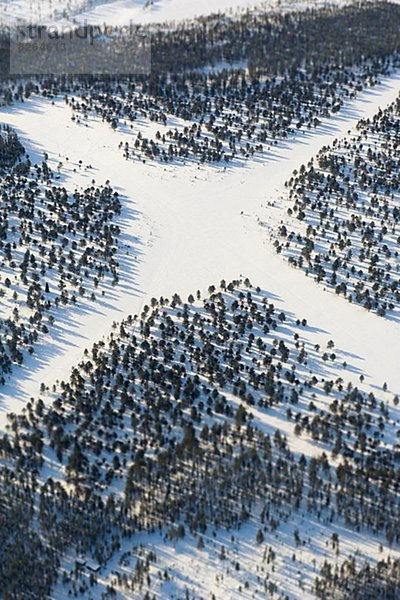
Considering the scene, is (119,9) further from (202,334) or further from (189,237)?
(202,334)

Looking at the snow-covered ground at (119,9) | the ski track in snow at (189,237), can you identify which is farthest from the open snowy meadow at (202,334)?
the snow-covered ground at (119,9)

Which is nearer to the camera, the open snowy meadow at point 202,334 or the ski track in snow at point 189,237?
the open snowy meadow at point 202,334

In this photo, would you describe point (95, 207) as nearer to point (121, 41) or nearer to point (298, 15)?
point (121, 41)

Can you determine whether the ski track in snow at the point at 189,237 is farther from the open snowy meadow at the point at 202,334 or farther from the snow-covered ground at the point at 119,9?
the snow-covered ground at the point at 119,9

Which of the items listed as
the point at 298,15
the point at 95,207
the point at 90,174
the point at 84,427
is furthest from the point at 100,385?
the point at 298,15

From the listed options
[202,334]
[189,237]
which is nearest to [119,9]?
[189,237]

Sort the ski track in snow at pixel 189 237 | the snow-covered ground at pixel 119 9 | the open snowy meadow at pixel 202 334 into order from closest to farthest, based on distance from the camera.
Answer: the open snowy meadow at pixel 202 334 → the ski track in snow at pixel 189 237 → the snow-covered ground at pixel 119 9

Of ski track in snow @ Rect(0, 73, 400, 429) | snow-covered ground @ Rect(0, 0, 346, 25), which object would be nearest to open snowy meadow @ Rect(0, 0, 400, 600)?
ski track in snow @ Rect(0, 73, 400, 429)

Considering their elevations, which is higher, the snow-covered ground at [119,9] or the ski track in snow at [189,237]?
the snow-covered ground at [119,9]

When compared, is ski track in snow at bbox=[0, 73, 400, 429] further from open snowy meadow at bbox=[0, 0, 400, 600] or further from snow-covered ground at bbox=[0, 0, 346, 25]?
snow-covered ground at bbox=[0, 0, 346, 25]

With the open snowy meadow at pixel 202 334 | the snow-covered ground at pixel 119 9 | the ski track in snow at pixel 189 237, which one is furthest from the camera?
the snow-covered ground at pixel 119 9
